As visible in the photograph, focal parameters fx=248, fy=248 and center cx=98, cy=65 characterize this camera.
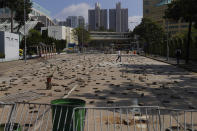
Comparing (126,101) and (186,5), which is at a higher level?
(186,5)

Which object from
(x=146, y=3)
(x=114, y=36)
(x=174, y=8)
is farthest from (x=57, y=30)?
(x=174, y=8)

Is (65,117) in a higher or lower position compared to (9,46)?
lower

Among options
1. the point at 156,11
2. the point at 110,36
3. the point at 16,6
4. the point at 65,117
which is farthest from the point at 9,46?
the point at 110,36

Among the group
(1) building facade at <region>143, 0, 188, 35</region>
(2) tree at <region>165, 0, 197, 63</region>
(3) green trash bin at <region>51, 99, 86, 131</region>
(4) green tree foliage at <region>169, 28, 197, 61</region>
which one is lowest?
(3) green trash bin at <region>51, 99, 86, 131</region>

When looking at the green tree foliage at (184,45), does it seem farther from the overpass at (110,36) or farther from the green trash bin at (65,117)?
the overpass at (110,36)

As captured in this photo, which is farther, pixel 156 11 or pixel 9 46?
pixel 156 11

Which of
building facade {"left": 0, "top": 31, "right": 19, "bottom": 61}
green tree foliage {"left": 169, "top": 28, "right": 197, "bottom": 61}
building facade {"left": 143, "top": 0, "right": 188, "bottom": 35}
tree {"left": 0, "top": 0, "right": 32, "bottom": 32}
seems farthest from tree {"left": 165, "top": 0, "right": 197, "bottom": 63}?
building facade {"left": 143, "top": 0, "right": 188, "bottom": 35}

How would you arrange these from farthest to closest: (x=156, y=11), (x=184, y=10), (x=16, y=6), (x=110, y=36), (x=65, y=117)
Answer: (x=110, y=36) < (x=156, y=11) < (x=16, y=6) < (x=184, y=10) < (x=65, y=117)

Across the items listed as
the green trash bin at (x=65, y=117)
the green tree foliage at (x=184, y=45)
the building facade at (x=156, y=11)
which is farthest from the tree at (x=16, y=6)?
the building facade at (x=156, y=11)

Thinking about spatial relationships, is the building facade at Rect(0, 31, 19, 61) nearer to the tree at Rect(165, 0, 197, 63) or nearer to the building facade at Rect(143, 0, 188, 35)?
the tree at Rect(165, 0, 197, 63)

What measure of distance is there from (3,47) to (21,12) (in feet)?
47.3

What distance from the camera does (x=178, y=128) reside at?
480 centimetres

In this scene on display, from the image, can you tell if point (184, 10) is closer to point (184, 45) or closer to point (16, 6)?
point (184, 45)

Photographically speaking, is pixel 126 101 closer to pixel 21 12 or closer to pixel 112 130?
pixel 112 130
